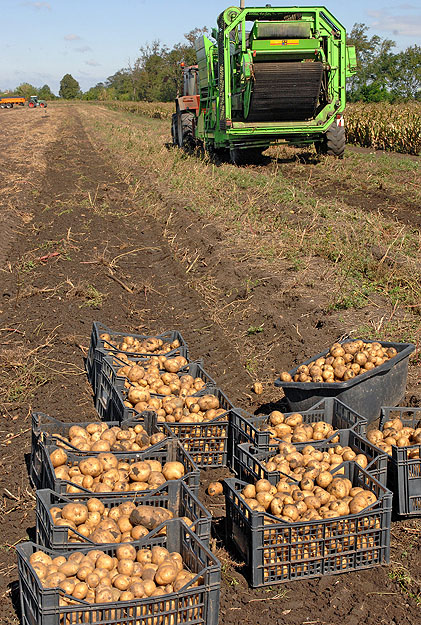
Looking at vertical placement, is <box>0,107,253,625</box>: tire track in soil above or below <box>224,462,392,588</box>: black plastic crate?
above

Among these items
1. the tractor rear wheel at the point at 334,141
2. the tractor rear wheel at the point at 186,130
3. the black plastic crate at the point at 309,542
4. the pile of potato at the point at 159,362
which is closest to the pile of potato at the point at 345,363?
the pile of potato at the point at 159,362

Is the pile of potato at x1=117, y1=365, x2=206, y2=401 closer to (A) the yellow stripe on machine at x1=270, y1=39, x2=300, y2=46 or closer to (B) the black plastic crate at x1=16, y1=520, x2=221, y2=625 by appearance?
(B) the black plastic crate at x1=16, y1=520, x2=221, y2=625

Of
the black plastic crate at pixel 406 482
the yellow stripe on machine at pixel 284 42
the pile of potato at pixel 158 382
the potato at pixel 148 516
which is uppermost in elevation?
the yellow stripe on machine at pixel 284 42

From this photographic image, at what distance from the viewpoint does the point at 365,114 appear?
80.5 feet

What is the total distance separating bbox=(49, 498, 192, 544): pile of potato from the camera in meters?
3.57

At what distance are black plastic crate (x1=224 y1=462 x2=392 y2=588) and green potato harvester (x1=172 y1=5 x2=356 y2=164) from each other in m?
13.0

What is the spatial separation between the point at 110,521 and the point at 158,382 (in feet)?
6.36

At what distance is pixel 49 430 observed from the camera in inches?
182

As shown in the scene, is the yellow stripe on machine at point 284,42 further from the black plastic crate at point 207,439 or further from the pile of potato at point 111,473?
the pile of potato at point 111,473

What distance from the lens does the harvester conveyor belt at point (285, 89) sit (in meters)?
15.4

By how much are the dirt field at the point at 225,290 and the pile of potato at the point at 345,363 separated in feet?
2.13

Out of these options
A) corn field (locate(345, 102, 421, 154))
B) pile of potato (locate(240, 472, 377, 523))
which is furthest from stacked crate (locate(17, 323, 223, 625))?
corn field (locate(345, 102, 421, 154))

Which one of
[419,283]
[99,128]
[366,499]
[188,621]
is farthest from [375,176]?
[99,128]

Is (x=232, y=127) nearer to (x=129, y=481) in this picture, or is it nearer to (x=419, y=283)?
(x=419, y=283)
